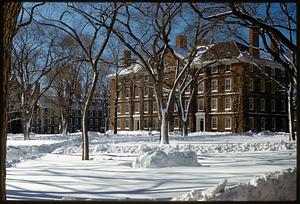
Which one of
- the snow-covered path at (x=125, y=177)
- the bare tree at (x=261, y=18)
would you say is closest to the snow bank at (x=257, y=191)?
the snow-covered path at (x=125, y=177)

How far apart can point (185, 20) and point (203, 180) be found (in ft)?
8.29

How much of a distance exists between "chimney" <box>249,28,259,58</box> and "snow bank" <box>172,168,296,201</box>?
240cm

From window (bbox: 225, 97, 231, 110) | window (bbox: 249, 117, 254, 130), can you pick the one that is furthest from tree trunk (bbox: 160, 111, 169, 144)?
window (bbox: 249, 117, 254, 130)

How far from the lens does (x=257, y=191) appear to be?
3260mm

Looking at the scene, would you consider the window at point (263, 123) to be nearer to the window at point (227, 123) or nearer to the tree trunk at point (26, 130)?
the window at point (227, 123)

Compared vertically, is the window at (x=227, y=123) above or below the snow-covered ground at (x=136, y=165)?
above

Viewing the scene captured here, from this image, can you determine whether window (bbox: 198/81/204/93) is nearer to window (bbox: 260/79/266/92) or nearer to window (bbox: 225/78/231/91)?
window (bbox: 225/78/231/91)

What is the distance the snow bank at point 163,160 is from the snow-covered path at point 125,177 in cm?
12

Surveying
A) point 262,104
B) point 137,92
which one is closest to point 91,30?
point 137,92

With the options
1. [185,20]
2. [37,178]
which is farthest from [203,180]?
[185,20]

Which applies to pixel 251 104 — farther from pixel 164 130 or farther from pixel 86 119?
pixel 86 119

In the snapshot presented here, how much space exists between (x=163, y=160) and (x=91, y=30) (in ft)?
6.61

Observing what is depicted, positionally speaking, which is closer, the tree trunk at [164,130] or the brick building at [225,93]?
the brick building at [225,93]

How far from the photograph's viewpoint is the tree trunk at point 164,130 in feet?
18.3
